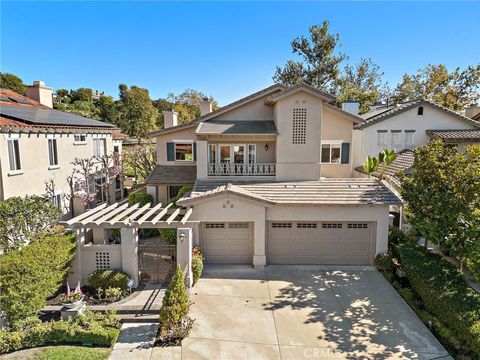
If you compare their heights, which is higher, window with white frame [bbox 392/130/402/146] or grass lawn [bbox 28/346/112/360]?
window with white frame [bbox 392/130/402/146]

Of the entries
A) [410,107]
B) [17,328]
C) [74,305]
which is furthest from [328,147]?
[17,328]

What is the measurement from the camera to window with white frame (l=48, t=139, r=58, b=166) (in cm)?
1927

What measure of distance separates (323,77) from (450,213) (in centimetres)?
3548

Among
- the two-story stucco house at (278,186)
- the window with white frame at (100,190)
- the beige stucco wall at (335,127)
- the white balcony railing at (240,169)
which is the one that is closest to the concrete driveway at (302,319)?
the two-story stucco house at (278,186)

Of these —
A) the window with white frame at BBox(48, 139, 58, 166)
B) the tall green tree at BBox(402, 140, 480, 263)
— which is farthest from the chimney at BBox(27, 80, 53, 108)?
the tall green tree at BBox(402, 140, 480, 263)

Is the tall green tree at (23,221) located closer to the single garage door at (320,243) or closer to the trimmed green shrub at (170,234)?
the trimmed green shrub at (170,234)

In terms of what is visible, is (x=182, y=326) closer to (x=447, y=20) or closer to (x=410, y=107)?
(x=447, y=20)

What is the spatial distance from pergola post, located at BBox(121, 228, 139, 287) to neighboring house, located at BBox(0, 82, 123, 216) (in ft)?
24.3

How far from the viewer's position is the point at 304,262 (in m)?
15.8

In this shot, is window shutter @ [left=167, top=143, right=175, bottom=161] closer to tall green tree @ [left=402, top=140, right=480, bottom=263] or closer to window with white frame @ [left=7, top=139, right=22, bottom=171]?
window with white frame @ [left=7, top=139, right=22, bottom=171]

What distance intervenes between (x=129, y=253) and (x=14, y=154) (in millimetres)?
9280

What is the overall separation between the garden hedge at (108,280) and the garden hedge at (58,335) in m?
2.33

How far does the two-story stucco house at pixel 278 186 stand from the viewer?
1518cm

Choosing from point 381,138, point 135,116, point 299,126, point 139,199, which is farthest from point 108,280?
point 135,116
